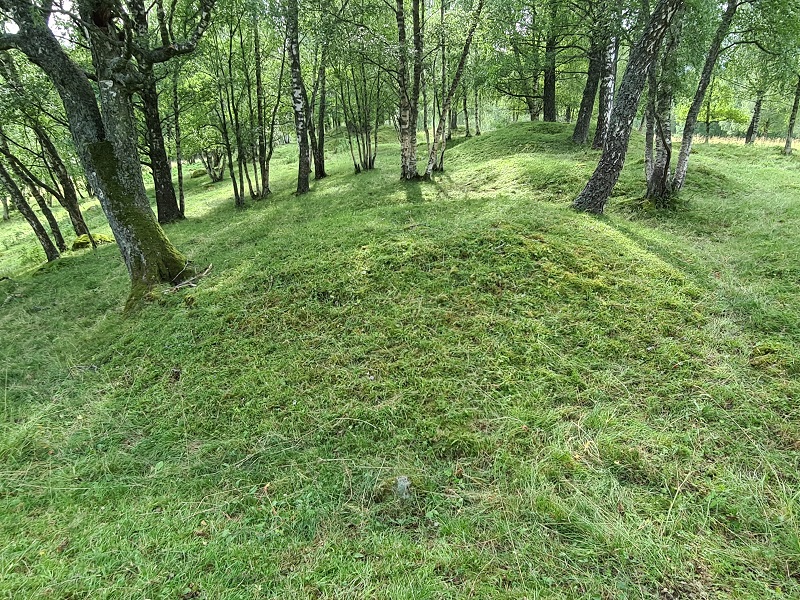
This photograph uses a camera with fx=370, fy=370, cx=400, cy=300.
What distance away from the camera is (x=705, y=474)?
3.28 m

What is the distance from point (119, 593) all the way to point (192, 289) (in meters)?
5.36

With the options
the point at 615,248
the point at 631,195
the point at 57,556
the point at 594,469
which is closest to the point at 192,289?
the point at 57,556

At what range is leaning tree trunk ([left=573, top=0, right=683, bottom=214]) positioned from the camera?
23.5ft

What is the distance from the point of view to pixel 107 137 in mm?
6621

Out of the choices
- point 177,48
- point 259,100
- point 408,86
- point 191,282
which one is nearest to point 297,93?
point 259,100

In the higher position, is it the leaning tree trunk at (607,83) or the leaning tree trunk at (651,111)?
the leaning tree trunk at (607,83)

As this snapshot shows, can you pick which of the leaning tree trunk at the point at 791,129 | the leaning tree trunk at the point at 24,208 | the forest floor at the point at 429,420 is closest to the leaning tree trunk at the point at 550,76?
the leaning tree trunk at the point at 791,129

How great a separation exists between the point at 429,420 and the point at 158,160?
15387mm

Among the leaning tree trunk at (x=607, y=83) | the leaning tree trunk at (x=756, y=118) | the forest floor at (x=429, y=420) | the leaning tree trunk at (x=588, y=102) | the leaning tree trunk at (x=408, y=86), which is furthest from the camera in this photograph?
the leaning tree trunk at (x=756, y=118)

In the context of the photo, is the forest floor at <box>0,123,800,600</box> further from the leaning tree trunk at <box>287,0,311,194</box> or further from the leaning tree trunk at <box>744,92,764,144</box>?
the leaning tree trunk at <box>744,92,764,144</box>

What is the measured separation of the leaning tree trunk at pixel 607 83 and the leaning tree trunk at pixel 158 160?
51.3 ft

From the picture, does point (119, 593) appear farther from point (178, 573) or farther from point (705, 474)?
point (705, 474)

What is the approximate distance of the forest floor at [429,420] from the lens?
2.77 m

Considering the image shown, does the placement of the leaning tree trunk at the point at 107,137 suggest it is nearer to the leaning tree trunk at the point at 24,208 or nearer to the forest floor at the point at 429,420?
the forest floor at the point at 429,420
